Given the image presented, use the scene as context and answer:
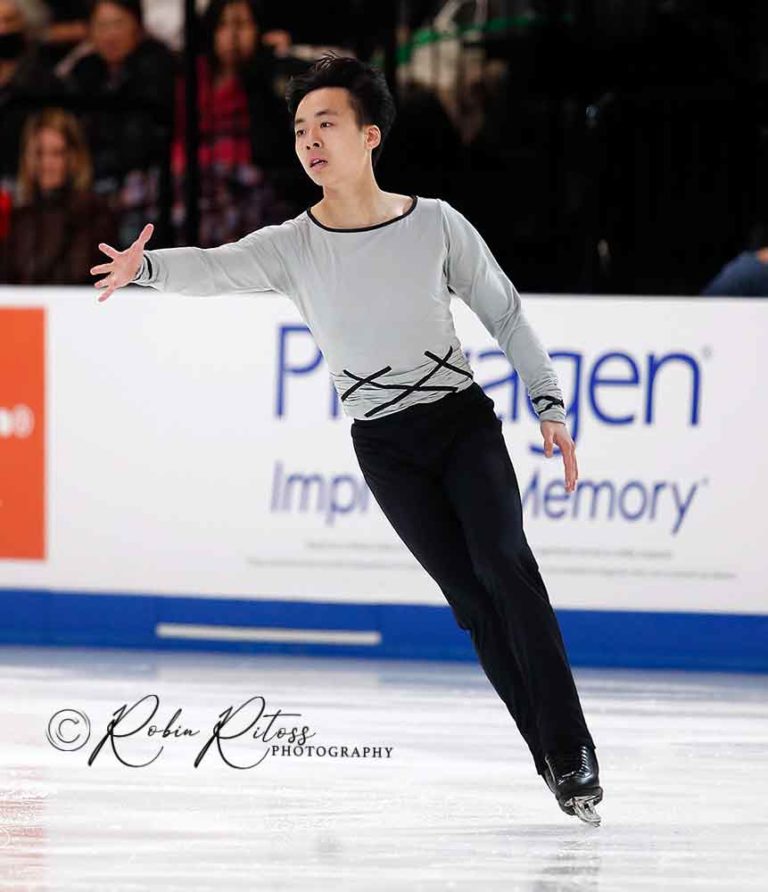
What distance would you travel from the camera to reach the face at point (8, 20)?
641cm

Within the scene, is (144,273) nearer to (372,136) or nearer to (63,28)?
(372,136)

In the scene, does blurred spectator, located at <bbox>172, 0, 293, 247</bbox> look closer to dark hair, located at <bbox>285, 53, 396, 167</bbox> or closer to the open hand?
dark hair, located at <bbox>285, 53, 396, 167</bbox>

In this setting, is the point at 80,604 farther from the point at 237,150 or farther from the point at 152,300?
the point at 237,150

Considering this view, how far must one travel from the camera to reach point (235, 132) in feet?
20.0

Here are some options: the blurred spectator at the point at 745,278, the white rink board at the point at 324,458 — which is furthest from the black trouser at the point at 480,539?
the blurred spectator at the point at 745,278

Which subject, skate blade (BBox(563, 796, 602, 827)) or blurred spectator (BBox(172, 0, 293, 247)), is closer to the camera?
skate blade (BBox(563, 796, 602, 827))

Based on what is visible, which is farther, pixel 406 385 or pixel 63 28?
pixel 63 28

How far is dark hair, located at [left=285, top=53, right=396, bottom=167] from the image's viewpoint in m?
3.01

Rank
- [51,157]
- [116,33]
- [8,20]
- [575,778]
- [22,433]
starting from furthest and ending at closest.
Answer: [8,20]
[116,33]
[51,157]
[22,433]
[575,778]

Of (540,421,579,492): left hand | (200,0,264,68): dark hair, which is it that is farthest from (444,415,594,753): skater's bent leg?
A: (200,0,264,68): dark hair

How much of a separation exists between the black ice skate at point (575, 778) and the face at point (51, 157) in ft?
12.2

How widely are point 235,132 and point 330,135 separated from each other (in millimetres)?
3217

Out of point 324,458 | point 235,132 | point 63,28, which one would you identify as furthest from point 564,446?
point 63,28

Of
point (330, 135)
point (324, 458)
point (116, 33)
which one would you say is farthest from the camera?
point (116, 33)
